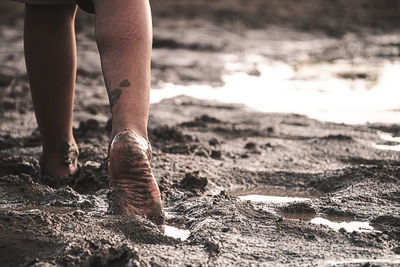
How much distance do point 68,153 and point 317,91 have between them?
3029 mm

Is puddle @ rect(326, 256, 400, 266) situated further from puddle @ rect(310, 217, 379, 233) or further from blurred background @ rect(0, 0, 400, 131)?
blurred background @ rect(0, 0, 400, 131)

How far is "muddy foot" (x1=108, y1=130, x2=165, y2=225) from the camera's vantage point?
6.15 ft

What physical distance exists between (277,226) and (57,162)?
1.04 metres

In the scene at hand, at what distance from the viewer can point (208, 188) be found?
2.62m

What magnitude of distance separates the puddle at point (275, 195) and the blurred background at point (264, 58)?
1.58 meters

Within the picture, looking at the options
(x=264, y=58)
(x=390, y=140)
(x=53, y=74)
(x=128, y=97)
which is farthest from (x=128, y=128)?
(x=264, y=58)

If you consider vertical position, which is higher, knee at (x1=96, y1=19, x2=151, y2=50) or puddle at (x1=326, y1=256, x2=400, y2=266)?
knee at (x1=96, y1=19, x2=151, y2=50)

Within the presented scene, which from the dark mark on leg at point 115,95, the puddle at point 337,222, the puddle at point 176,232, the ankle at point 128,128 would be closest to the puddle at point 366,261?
the puddle at point 337,222

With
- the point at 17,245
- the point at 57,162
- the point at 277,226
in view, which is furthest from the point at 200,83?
the point at 17,245

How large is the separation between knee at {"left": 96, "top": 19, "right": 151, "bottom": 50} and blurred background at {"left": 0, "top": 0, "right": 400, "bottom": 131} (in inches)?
81.8

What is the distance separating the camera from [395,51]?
7.94 meters

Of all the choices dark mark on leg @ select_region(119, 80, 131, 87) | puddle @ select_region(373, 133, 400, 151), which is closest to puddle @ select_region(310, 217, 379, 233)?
dark mark on leg @ select_region(119, 80, 131, 87)

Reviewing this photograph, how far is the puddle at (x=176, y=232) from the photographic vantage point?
77.3 inches

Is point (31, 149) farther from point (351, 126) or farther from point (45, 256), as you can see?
point (351, 126)
